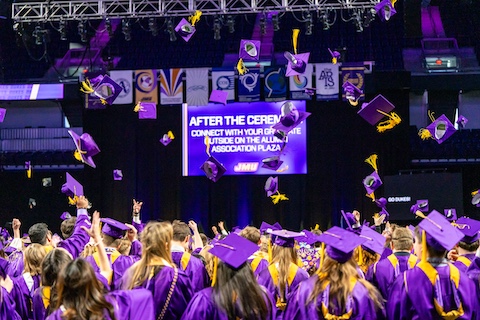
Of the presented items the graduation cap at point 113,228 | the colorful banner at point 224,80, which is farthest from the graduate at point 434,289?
the colorful banner at point 224,80

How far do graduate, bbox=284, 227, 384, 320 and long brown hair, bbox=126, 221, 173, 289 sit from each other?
670 millimetres

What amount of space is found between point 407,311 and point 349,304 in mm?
402

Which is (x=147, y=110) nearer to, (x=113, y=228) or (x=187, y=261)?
(x=113, y=228)

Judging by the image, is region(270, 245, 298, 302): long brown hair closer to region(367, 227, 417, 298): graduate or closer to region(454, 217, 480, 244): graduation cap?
region(367, 227, 417, 298): graduate

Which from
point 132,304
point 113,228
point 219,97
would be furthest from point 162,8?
point 132,304

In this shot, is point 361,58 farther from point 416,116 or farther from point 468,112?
point 468,112

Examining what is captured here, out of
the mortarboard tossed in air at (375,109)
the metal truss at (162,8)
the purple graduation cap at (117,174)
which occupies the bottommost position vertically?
the purple graduation cap at (117,174)

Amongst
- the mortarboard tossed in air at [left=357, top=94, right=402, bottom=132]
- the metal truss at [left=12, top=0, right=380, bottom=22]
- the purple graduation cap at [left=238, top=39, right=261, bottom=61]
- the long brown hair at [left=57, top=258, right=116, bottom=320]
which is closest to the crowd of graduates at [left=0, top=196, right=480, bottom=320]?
the long brown hair at [left=57, top=258, right=116, bottom=320]

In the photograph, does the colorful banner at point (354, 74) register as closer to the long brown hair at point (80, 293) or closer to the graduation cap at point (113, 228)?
the graduation cap at point (113, 228)

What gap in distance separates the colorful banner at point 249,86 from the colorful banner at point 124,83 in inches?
89.1

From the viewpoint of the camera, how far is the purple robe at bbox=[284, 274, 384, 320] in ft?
10.7

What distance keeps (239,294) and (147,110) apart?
11.9m

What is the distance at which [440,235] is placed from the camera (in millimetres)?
3465

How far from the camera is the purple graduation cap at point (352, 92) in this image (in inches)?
548
